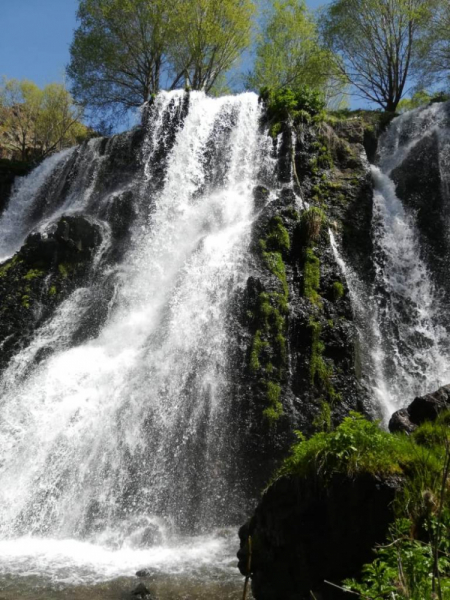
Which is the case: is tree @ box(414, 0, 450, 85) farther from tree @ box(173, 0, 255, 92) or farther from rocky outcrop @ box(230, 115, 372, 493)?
rocky outcrop @ box(230, 115, 372, 493)

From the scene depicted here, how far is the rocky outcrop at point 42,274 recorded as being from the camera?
13055 millimetres

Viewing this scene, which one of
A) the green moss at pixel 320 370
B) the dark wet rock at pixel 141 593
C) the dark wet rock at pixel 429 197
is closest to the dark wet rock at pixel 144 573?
the dark wet rock at pixel 141 593

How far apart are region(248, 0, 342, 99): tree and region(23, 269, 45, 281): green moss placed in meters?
19.8

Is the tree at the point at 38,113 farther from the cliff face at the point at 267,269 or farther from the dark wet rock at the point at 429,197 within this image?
the dark wet rock at the point at 429,197

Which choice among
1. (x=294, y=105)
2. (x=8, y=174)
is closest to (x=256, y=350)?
(x=294, y=105)

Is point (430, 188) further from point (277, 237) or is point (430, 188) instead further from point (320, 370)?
point (320, 370)

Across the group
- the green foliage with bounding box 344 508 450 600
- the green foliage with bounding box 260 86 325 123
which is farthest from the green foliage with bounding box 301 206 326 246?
the green foliage with bounding box 344 508 450 600

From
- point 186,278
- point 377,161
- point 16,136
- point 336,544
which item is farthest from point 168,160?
point 16,136

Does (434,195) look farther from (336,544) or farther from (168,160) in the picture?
(336,544)

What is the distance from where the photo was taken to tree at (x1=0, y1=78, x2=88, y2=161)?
101 feet

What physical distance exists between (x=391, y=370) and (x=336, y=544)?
312 inches

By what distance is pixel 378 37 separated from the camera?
84.1ft

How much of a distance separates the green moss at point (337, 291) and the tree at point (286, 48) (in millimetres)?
19530

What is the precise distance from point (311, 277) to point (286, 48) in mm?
22505
